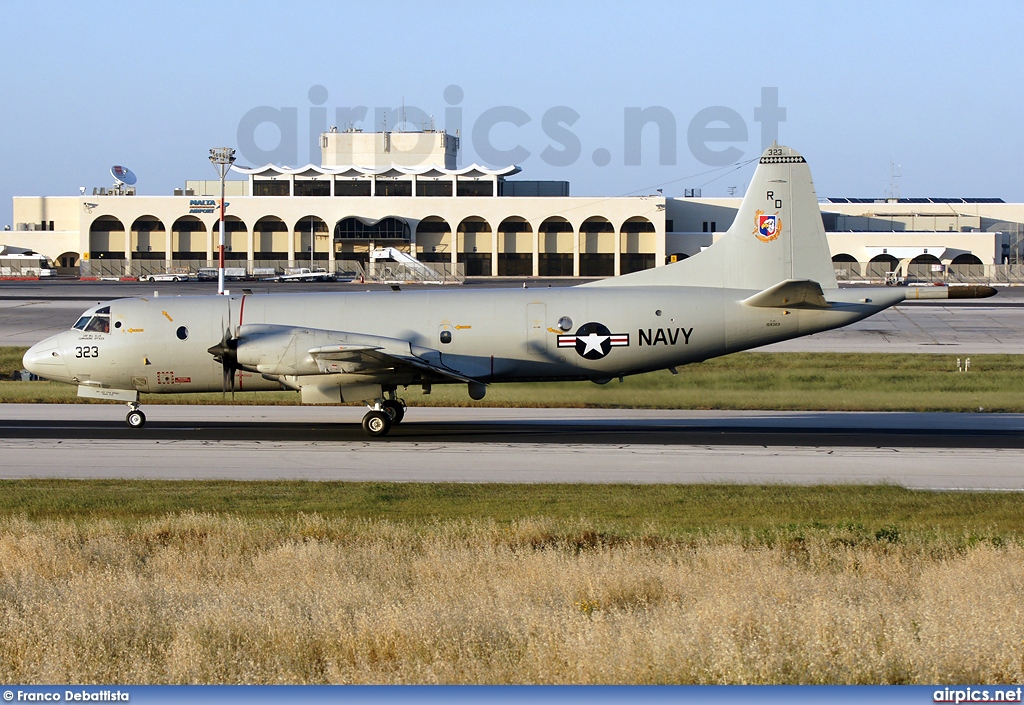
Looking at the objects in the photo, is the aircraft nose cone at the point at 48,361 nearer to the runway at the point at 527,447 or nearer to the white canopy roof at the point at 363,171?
the runway at the point at 527,447

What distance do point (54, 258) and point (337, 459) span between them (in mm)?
111942

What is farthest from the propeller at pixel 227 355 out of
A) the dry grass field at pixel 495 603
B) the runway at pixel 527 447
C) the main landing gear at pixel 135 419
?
the dry grass field at pixel 495 603

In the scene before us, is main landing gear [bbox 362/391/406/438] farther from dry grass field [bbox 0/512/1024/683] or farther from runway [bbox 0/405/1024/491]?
dry grass field [bbox 0/512/1024/683]

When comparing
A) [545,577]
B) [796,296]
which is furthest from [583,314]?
[545,577]

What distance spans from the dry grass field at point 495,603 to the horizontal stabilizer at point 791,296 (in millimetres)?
11575

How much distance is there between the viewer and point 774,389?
4059 cm

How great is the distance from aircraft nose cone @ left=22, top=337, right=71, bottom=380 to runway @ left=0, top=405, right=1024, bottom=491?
1.71m

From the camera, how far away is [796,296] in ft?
93.6

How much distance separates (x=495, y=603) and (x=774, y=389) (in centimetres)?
3026

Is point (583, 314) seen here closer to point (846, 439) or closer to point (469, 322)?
point (469, 322)

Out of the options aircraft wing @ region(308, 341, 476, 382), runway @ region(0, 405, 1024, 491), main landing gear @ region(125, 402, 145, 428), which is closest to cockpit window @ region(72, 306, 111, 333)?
main landing gear @ region(125, 402, 145, 428)

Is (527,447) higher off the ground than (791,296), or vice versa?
(791,296)

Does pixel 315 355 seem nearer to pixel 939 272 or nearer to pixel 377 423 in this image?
pixel 377 423

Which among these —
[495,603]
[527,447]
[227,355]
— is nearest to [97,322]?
[227,355]
